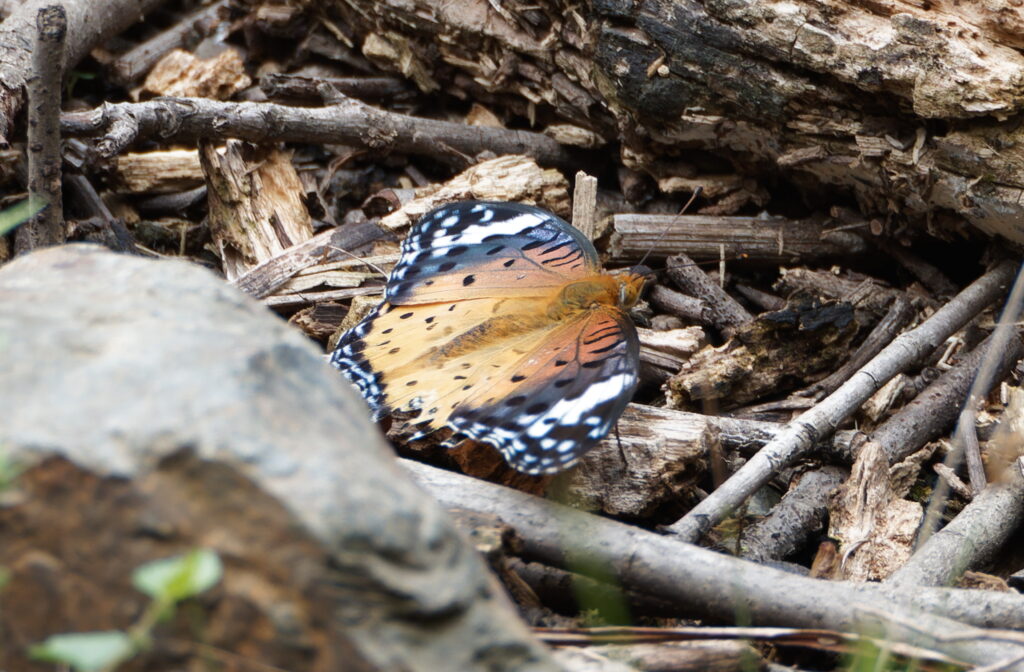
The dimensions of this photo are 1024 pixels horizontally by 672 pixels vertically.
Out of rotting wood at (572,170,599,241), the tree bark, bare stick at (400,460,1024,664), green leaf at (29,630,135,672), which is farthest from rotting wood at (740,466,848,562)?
green leaf at (29,630,135,672)

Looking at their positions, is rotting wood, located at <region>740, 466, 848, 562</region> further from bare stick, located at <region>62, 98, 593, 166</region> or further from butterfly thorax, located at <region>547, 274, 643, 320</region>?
bare stick, located at <region>62, 98, 593, 166</region>

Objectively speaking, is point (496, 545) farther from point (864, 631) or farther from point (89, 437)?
point (89, 437)

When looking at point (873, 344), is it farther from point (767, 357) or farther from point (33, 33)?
point (33, 33)

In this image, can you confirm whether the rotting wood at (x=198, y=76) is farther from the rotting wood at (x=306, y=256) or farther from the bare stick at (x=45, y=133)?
the bare stick at (x=45, y=133)

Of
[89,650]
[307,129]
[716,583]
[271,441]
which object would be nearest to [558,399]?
[716,583]

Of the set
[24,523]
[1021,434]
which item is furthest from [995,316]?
[24,523]

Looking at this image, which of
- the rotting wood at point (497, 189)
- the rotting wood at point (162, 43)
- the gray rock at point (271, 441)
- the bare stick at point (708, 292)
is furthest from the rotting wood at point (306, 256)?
the gray rock at point (271, 441)
